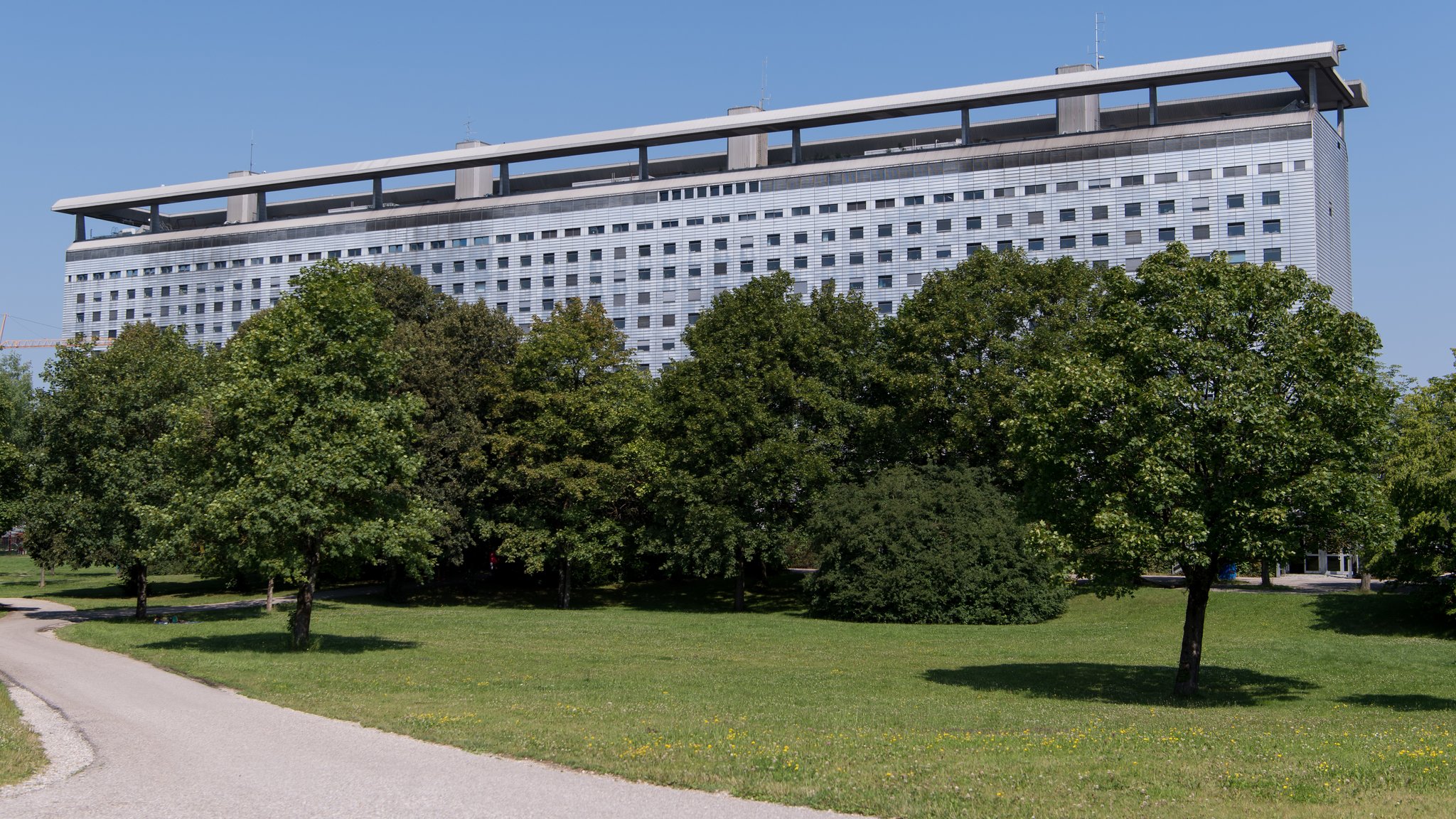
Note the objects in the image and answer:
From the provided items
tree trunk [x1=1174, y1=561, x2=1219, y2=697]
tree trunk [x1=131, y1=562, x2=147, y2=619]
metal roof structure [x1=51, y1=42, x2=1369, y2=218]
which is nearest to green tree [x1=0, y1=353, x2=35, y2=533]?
tree trunk [x1=131, y1=562, x2=147, y2=619]

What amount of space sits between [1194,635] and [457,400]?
143 ft

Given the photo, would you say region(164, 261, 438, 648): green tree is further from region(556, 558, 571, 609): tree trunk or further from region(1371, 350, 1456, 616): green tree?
region(556, 558, 571, 609): tree trunk

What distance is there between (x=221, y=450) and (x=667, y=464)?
93.8 ft

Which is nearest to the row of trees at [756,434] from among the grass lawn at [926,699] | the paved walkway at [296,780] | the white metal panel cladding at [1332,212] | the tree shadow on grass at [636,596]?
the tree shadow on grass at [636,596]

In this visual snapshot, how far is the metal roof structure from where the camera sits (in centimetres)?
9681

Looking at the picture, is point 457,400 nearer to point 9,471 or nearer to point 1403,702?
point 9,471

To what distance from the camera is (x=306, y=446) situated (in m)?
33.6

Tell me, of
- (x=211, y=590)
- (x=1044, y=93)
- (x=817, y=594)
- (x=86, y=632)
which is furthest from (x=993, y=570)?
(x=1044, y=93)

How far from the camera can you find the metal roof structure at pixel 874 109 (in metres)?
96.8

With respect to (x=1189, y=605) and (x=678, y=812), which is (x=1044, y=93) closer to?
(x=1189, y=605)

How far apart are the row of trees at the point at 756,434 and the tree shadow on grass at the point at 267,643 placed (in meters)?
1.30

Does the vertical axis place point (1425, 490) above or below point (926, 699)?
above

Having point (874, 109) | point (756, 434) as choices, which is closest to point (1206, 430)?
point (756, 434)

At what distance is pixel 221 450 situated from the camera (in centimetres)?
3394
